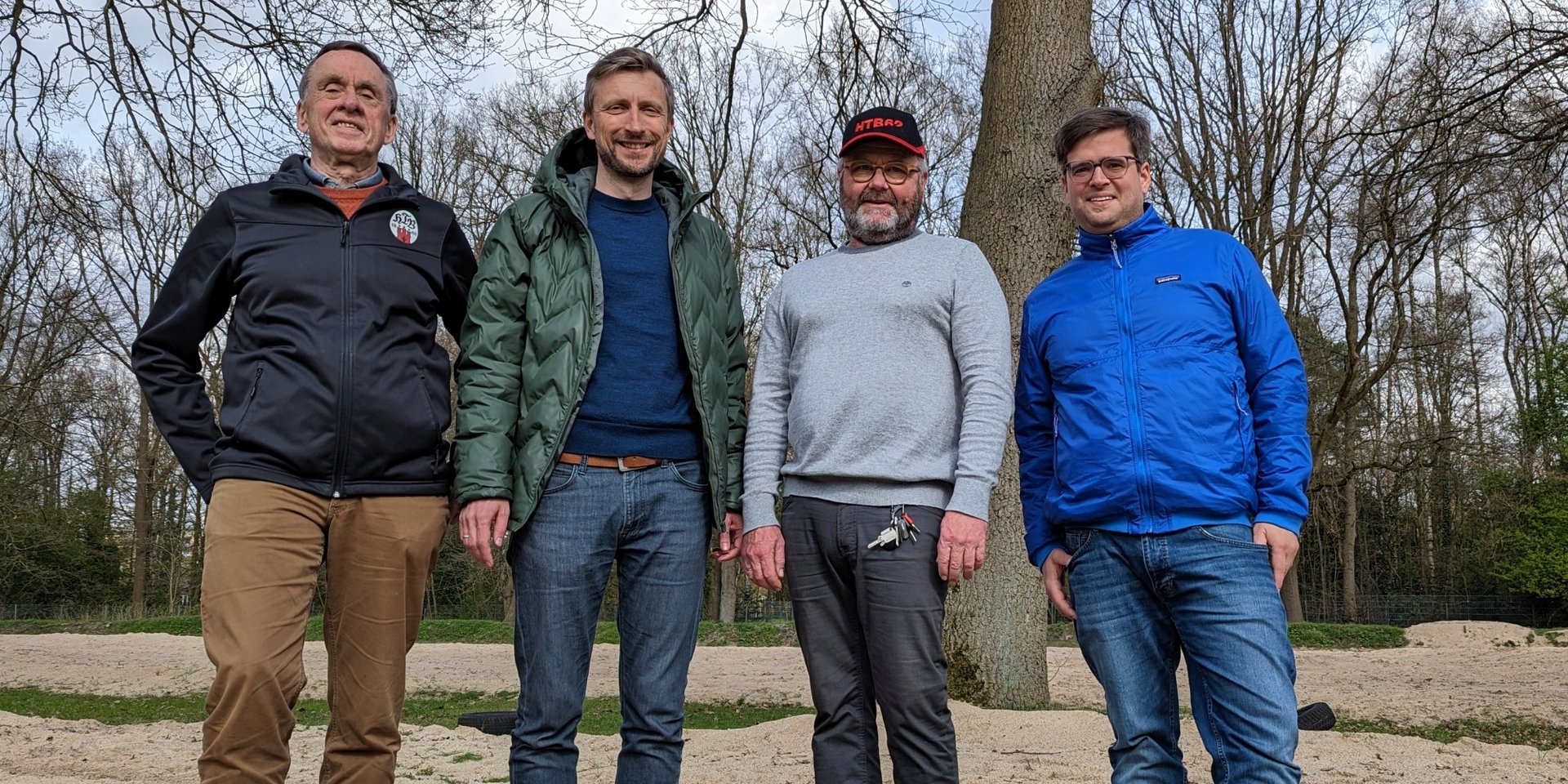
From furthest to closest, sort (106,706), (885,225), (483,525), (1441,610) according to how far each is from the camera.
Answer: (1441,610), (106,706), (885,225), (483,525)

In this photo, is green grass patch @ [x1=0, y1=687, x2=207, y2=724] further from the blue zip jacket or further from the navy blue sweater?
the blue zip jacket

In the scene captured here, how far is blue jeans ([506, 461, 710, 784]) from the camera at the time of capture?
2879mm

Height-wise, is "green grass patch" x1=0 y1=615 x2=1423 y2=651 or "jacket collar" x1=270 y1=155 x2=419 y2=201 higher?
"jacket collar" x1=270 y1=155 x2=419 y2=201

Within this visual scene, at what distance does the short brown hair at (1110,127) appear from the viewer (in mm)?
2928

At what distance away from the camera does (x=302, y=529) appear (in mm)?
2859

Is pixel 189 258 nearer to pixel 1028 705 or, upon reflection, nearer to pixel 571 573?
pixel 571 573

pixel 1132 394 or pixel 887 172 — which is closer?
pixel 1132 394

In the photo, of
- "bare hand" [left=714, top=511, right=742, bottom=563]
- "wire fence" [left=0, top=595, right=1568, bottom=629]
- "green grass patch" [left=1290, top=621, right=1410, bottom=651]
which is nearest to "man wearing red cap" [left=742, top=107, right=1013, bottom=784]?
"bare hand" [left=714, top=511, right=742, bottom=563]

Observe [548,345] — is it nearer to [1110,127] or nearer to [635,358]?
[635,358]

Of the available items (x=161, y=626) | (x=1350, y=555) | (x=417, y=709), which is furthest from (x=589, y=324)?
(x=1350, y=555)

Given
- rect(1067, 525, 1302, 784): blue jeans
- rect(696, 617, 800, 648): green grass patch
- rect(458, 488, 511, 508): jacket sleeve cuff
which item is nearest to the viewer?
rect(1067, 525, 1302, 784): blue jeans

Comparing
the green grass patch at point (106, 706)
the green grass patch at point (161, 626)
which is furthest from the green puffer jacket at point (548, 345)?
the green grass patch at point (161, 626)

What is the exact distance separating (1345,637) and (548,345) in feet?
60.1

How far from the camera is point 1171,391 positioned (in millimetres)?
2709
